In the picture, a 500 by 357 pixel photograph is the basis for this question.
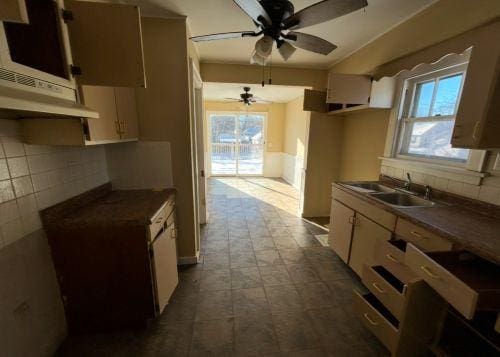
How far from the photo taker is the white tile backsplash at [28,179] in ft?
3.61

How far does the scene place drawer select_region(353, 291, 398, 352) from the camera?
50.0 inches

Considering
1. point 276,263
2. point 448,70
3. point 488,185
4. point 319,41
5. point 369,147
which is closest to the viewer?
point 488,185

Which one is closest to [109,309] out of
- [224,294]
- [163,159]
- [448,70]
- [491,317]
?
[224,294]

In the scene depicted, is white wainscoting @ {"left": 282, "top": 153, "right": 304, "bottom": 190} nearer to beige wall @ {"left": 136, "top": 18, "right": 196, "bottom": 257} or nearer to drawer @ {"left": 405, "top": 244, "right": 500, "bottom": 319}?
beige wall @ {"left": 136, "top": 18, "right": 196, "bottom": 257}

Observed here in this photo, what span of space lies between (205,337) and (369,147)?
264 cm

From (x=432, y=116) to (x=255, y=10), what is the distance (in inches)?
71.1

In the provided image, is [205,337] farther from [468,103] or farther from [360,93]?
[360,93]

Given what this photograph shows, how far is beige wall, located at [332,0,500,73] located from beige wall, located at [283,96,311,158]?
2484 millimetres

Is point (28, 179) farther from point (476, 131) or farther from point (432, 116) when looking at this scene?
point (432, 116)

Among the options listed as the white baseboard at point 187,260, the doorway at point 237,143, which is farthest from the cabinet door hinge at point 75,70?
the doorway at point 237,143

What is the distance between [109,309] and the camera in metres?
1.47

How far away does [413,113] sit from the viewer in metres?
2.14

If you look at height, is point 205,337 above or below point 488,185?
below

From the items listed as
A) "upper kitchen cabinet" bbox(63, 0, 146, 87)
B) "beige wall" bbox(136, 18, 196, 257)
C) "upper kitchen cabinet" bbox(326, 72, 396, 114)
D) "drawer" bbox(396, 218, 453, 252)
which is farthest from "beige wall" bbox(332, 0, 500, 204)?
"upper kitchen cabinet" bbox(63, 0, 146, 87)
